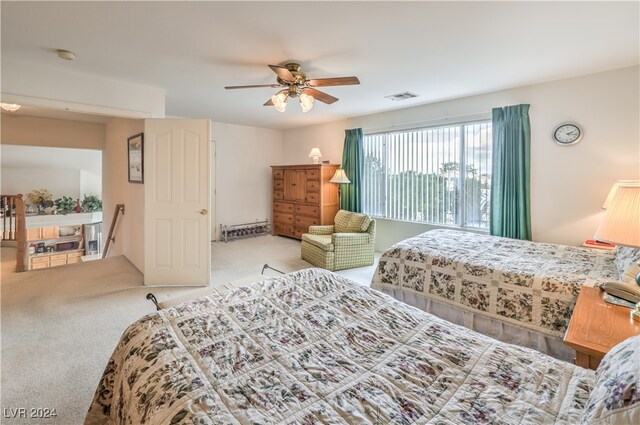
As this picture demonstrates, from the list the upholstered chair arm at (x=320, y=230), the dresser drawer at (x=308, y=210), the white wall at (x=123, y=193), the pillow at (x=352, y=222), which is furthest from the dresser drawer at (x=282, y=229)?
the white wall at (x=123, y=193)

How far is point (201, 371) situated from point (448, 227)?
13.7ft

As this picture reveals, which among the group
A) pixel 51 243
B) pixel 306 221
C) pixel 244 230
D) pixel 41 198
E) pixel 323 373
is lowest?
pixel 51 243

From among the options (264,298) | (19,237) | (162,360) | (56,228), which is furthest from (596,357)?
(56,228)

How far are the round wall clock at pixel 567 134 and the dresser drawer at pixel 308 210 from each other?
3724 mm

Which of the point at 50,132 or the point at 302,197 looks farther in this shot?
the point at 302,197

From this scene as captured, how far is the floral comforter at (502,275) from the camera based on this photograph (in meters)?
2.10

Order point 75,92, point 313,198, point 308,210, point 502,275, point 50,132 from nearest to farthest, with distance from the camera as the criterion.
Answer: point 502,275 < point 75,92 < point 50,132 < point 313,198 < point 308,210

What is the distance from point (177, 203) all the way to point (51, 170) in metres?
6.40

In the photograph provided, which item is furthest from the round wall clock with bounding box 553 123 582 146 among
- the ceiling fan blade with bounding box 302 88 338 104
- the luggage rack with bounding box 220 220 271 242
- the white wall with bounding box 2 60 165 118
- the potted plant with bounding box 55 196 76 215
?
the potted plant with bounding box 55 196 76 215

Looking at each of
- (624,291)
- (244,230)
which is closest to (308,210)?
(244,230)

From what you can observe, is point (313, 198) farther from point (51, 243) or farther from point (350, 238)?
point (51, 243)

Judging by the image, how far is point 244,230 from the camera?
6.59 metres

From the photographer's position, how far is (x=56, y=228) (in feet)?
27.2

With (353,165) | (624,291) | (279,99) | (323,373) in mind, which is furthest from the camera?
(353,165)
